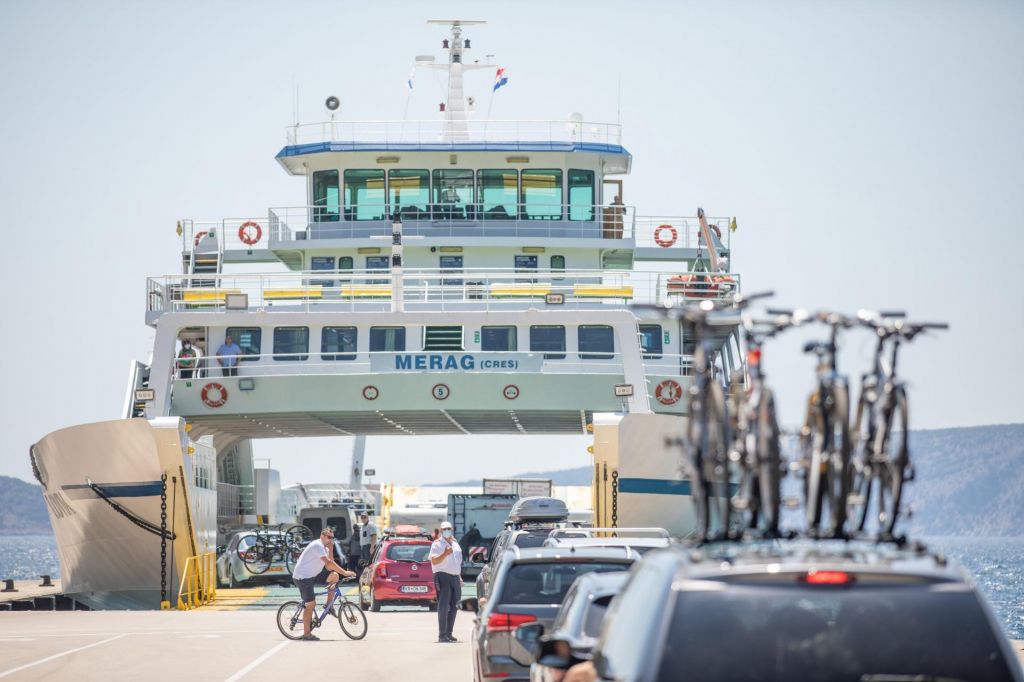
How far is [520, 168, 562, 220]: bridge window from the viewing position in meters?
36.4

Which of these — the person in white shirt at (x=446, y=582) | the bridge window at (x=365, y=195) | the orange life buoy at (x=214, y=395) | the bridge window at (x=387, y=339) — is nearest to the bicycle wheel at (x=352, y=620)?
the person in white shirt at (x=446, y=582)

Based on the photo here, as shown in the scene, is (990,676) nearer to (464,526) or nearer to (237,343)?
(237,343)

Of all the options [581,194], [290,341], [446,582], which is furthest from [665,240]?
[446,582]

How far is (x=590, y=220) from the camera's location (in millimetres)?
36500

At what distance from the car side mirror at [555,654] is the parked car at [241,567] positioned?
26.7 m

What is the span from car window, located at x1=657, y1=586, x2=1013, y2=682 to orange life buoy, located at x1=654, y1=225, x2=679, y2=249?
31.6 m

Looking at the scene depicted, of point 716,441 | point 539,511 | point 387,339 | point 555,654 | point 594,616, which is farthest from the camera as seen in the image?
point 387,339

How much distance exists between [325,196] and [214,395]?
25.1ft

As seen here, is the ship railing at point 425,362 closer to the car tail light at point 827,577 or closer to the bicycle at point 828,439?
the bicycle at point 828,439

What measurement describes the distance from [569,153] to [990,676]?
31411mm

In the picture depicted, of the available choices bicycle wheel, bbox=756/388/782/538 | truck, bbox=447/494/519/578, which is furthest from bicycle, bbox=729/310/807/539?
truck, bbox=447/494/519/578

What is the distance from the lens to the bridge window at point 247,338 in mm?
32469

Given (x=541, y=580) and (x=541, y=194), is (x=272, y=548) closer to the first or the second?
(x=541, y=194)

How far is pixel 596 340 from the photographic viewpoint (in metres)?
32.1
